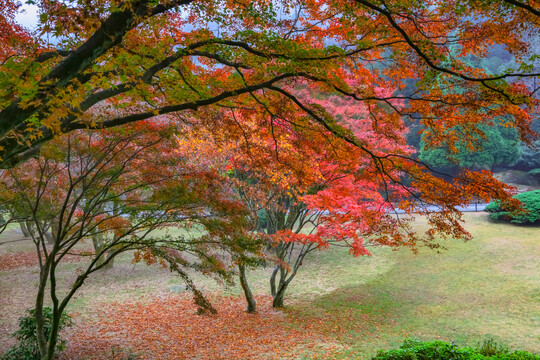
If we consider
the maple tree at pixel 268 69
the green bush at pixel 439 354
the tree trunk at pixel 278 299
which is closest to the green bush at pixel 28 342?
the maple tree at pixel 268 69

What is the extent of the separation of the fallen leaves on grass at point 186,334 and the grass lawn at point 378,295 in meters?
0.08

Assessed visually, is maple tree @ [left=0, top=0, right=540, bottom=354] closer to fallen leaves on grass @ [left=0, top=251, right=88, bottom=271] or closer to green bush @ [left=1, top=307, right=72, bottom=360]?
green bush @ [left=1, top=307, right=72, bottom=360]

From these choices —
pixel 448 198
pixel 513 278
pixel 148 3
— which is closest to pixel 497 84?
pixel 448 198

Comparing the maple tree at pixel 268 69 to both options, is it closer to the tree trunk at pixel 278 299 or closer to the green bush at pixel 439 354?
the green bush at pixel 439 354


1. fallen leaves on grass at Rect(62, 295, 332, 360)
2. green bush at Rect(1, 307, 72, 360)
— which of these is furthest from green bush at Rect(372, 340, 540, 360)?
green bush at Rect(1, 307, 72, 360)

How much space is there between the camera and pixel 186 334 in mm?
8086

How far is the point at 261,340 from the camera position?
769cm

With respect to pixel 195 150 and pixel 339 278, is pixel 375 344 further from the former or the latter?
pixel 195 150

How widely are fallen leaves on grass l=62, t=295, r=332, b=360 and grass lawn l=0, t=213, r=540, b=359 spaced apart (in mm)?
80

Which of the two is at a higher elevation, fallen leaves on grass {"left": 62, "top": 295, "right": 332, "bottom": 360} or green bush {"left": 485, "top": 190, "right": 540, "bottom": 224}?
green bush {"left": 485, "top": 190, "right": 540, "bottom": 224}

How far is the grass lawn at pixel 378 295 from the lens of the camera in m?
7.91

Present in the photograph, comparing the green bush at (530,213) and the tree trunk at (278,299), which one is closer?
the tree trunk at (278,299)

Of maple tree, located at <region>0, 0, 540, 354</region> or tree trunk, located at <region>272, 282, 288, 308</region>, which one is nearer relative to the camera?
maple tree, located at <region>0, 0, 540, 354</region>

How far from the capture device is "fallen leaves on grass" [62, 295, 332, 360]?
22.8ft
